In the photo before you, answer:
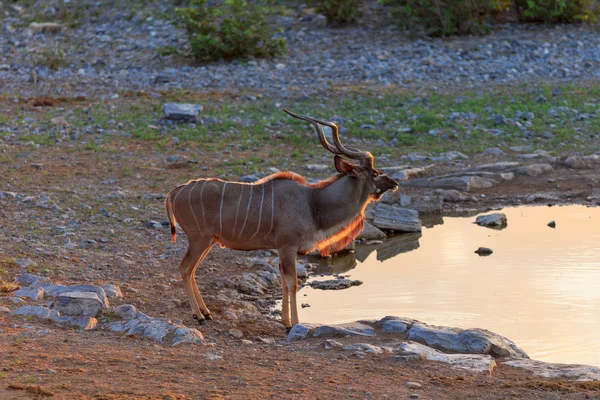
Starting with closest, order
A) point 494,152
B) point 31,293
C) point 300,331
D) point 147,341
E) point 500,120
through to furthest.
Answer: point 147,341, point 300,331, point 31,293, point 494,152, point 500,120

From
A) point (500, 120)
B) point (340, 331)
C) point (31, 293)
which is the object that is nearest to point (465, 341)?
point (340, 331)

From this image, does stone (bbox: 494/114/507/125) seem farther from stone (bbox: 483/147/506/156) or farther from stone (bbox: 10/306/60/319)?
stone (bbox: 10/306/60/319)

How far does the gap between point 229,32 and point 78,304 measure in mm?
13177

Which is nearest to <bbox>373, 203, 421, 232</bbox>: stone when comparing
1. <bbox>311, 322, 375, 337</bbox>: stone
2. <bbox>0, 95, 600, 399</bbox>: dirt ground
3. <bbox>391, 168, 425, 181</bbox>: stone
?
<bbox>0, 95, 600, 399</bbox>: dirt ground

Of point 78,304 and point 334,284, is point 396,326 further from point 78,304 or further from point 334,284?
point 78,304

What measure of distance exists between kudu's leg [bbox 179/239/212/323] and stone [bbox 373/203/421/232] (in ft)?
13.1

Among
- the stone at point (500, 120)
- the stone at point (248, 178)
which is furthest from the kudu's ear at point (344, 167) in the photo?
the stone at point (500, 120)

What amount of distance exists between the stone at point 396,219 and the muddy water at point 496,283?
0.16 m

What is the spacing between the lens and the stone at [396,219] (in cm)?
1162

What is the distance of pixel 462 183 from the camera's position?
1327 centimetres

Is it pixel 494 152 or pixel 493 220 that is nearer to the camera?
pixel 493 220

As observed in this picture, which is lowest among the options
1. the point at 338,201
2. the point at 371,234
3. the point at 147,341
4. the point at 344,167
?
the point at 371,234

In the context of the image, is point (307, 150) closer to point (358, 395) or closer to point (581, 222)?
point (581, 222)

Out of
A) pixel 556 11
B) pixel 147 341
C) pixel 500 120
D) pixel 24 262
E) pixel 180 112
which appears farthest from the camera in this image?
pixel 556 11
